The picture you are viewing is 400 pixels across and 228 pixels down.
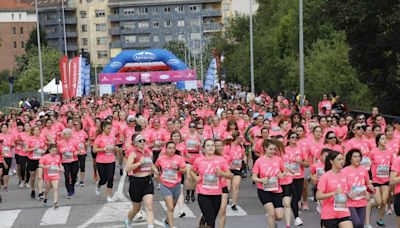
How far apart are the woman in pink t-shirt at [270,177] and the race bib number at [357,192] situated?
161cm

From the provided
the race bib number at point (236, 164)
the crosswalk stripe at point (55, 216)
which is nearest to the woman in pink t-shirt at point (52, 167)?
the crosswalk stripe at point (55, 216)

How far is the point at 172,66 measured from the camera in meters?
63.4

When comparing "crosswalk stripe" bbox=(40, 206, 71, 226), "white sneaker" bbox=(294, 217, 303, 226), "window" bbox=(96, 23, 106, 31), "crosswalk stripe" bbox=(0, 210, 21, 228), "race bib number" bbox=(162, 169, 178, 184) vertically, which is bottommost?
"crosswalk stripe" bbox=(0, 210, 21, 228)

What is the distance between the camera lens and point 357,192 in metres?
10.9

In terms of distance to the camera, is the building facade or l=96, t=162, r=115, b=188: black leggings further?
the building facade

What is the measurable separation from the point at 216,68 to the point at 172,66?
4.77 metres

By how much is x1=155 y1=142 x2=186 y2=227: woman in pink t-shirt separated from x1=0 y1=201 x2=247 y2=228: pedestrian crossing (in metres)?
1.56

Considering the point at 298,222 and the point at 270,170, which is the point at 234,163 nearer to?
the point at 298,222

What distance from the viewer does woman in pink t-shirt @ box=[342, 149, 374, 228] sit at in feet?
35.3

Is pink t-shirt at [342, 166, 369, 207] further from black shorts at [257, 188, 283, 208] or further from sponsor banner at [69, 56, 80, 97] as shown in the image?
sponsor banner at [69, 56, 80, 97]

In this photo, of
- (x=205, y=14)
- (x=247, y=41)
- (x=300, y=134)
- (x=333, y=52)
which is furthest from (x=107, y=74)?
(x=205, y=14)

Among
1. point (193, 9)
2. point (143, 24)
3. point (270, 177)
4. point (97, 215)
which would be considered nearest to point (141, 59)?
point (97, 215)

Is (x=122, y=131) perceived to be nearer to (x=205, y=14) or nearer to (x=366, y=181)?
(x=366, y=181)

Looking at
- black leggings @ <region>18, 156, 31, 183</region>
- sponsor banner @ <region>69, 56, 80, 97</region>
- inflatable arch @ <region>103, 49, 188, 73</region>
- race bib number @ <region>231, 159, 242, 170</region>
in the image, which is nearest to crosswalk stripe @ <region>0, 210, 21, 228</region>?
black leggings @ <region>18, 156, 31, 183</region>
